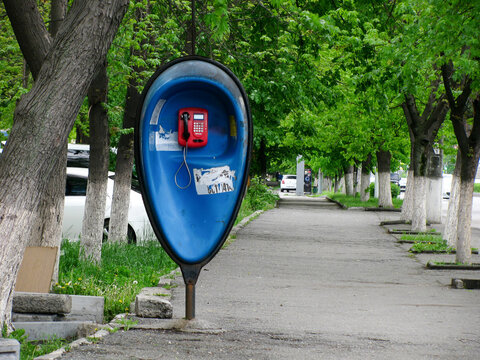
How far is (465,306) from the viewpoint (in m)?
9.57

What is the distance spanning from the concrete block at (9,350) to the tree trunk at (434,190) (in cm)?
2179

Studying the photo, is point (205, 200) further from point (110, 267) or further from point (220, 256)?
point (220, 256)

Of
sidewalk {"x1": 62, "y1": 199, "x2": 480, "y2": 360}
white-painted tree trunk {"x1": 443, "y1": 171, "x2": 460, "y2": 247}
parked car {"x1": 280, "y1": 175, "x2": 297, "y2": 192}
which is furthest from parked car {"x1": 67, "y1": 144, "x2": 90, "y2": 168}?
parked car {"x1": 280, "y1": 175, "x2": 297, "y2": 192}

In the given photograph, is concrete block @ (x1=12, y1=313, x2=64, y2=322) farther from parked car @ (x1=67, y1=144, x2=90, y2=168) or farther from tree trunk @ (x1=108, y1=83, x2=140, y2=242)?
parked car @ (x1=67, y1=144, x2=90, y2=168)

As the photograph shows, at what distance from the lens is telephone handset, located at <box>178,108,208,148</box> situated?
705 centimetres

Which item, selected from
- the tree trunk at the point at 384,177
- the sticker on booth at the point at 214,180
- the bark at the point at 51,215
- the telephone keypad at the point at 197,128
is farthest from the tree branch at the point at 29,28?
the tree trunk at the point at 384,177

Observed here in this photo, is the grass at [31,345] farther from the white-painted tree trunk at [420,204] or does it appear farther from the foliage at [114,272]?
the white-painted tree trunk at [420,204]

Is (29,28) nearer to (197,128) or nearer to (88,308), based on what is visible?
(197,128)

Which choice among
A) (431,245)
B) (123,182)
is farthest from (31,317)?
(431,245)

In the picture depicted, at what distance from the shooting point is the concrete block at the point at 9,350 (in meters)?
4.68

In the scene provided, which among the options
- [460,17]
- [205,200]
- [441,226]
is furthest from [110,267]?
[441,226]

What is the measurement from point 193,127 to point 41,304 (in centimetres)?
201

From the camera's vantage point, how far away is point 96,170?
39.7 feet

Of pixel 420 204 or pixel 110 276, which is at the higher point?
pixel 420 204
